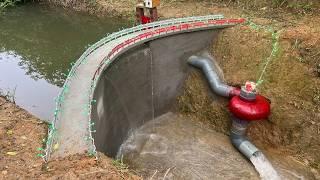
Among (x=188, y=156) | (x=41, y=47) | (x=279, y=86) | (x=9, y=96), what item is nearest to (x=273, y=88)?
(x=279, y=86)

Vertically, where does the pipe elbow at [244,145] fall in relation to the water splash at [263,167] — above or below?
above

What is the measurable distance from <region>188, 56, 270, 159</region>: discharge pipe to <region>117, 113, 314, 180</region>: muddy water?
1.67 feet

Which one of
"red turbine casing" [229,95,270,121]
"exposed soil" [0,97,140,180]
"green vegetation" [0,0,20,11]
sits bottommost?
"red turbine casing" [229,95,270,121]

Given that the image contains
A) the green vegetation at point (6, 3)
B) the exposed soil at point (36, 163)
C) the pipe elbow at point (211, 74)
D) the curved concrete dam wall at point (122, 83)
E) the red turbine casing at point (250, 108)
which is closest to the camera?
the exposed soil at point (36, 163)

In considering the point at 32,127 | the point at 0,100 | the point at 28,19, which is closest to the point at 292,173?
the point at 32,127

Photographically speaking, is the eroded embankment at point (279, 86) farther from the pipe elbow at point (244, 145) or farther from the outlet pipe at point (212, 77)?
the pipe elbow at point (244, 145)

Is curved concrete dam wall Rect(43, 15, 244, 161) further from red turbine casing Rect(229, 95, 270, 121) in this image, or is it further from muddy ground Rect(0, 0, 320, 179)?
red turbine casing Rect(229, 95, 270, 121)

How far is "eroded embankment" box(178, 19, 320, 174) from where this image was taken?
14641mm

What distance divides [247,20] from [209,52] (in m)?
2.67

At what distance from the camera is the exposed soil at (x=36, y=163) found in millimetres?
8617

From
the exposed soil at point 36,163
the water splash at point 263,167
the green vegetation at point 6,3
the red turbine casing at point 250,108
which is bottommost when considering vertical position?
the water splash at point 263,167

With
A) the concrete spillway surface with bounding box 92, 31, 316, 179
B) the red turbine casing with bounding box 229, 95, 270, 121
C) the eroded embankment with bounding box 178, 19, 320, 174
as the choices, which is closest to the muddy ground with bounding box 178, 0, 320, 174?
the eroded embankment with bounding box 178, 19, 320, 174

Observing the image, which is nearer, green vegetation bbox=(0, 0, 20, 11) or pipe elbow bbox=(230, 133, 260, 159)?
pipe elbow bbox=(230, 133, 260, 159)

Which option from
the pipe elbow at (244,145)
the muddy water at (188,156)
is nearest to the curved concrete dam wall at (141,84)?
the muddy water at (188,156)
